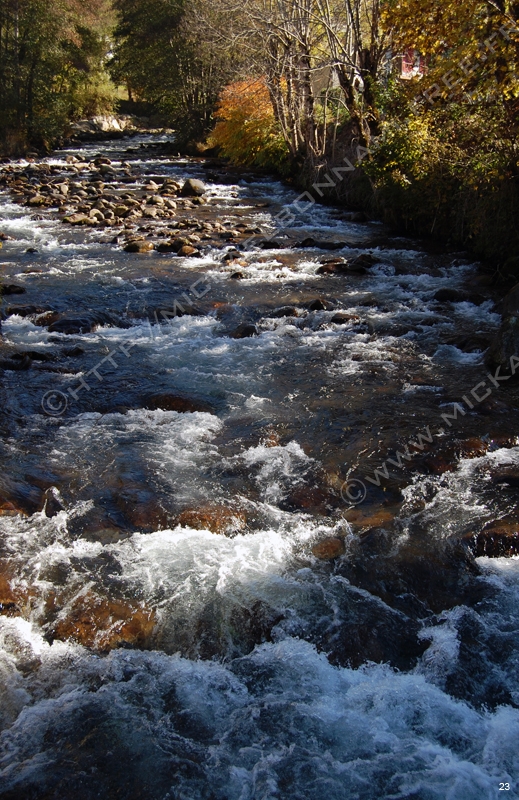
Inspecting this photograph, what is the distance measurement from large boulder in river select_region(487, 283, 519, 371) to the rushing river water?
0.93 feet

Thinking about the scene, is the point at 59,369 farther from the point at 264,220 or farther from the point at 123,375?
the point at 264,220

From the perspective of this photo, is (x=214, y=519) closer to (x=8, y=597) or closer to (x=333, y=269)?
(x=8, y=597)

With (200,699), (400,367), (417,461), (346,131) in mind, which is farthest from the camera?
(346,131)

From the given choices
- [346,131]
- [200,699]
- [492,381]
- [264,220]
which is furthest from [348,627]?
[346,131]

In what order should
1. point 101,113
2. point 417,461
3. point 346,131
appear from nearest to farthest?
point 417,461 → point 346,131 → point 101,113

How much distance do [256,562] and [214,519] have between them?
63 cm

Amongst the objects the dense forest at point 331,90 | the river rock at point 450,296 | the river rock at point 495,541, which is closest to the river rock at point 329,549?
the river rock at point 495,541

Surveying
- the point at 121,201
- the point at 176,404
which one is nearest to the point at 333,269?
the point at 176,404

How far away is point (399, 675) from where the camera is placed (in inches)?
164

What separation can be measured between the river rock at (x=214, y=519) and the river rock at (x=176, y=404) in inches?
76.2

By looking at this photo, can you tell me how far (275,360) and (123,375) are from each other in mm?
2016

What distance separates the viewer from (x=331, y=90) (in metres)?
20.9

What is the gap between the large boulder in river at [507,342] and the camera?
8.05 m

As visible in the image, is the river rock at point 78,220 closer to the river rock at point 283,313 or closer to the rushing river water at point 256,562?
the rushing river water at point 256,562
